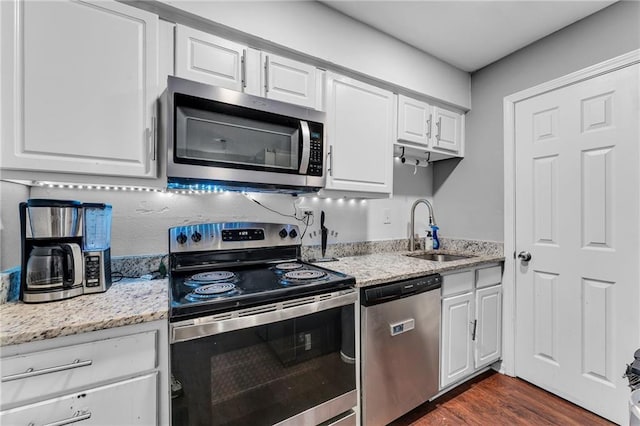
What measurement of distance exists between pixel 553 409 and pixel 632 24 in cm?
242

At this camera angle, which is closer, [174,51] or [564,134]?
[174,51]

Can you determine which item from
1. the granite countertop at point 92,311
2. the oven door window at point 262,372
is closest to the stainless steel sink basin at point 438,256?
the granite countertop at point 92,311

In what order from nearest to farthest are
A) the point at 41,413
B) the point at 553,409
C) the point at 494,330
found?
1. the point at 41,413
2. the point at 553,409
3. the point at 494,330

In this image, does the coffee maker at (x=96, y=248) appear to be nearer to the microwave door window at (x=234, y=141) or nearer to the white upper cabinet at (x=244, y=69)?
the microwave door window at (x=234, y=141)

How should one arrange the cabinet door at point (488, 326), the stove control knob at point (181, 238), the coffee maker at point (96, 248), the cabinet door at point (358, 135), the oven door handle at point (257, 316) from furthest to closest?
1. the cabinet door at point (488, 326)
2. the cabinet door at point (358, 135)
3. the stove control knob at point (181, 238)
4. the coffee maker at point (96, 248)
5. the oven door handle at point (257, 316)

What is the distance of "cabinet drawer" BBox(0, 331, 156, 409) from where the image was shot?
828 millimetres

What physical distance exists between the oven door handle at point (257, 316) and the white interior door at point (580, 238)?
1.57m

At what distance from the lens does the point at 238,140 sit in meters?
1.41

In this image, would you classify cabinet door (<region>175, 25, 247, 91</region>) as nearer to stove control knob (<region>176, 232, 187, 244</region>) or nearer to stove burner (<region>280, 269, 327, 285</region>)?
stove control knob (<region>176, 232, 187, 244</region>)

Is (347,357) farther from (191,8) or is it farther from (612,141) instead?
(612,141)

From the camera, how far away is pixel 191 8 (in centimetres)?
132

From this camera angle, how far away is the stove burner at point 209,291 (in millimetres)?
1117

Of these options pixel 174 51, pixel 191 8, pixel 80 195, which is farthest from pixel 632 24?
pixel 80 195

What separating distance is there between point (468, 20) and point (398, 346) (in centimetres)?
211
